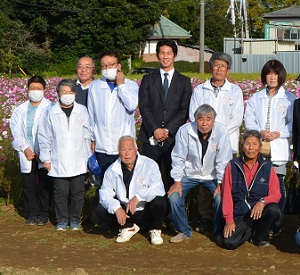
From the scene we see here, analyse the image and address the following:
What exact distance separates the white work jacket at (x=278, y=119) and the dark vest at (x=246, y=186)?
30 cm

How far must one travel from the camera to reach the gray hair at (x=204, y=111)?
6.96m

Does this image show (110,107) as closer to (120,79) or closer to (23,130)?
(120,79)

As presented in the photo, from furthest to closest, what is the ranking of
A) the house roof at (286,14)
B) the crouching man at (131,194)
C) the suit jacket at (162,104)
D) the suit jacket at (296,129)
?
1. the house roof at (286,14)
2. the suit jacket at (162,104)
3. the crouching man at (131,194)
4. the suit jacket at (296,129)

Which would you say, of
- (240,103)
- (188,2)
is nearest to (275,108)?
(240,103)

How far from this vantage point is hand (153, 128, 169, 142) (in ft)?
24.2

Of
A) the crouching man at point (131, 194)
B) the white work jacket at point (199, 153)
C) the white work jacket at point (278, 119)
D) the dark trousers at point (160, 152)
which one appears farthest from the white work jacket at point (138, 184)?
the white work jacket at point (278, 119)

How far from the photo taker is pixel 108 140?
300 inches

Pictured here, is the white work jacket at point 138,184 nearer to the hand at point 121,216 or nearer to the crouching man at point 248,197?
the hand at point 121,216

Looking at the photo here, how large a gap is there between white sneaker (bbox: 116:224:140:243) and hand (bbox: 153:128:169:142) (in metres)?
0.90

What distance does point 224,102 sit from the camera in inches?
291

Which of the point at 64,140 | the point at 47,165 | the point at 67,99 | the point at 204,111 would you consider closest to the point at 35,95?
the point at 67,99

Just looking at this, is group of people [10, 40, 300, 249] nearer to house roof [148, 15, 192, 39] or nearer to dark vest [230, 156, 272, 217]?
dark vest [230, 156, 272, 217]

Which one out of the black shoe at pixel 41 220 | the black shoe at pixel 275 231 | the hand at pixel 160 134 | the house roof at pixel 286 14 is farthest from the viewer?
the house roof at pixel 286 14

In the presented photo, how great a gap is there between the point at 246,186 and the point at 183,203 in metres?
0.69
